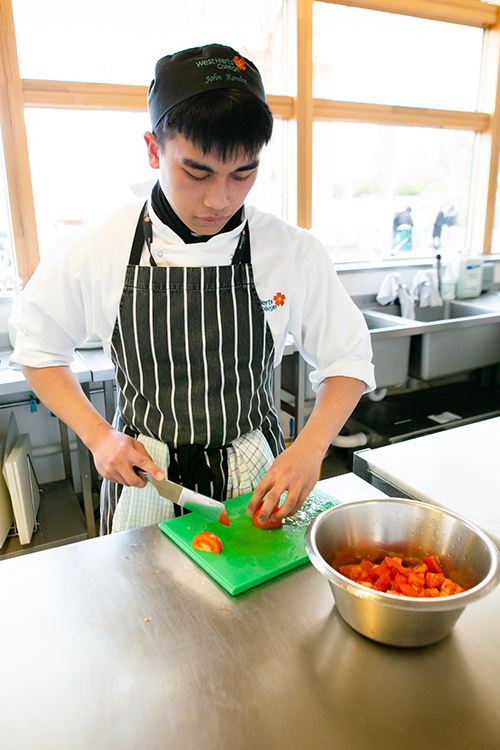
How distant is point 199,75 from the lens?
93cm

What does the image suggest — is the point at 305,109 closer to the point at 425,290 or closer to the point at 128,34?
the point at 128,34

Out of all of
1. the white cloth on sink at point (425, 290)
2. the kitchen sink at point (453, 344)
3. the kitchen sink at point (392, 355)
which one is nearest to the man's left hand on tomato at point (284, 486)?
the kitchen sink at point (392, 355)

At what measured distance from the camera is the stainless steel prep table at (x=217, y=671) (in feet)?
2.10

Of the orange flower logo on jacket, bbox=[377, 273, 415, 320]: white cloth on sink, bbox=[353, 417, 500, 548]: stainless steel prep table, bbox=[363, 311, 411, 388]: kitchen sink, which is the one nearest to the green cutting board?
bbox=[353, 417, 500, 548]: stainless steel prep table

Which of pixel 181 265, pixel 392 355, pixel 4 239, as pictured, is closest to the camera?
pixel 181 265

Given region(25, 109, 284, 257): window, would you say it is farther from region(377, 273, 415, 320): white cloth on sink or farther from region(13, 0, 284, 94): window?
region(377, 273, 415, 320): white cloth on sink

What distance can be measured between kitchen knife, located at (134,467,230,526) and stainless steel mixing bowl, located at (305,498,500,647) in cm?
23

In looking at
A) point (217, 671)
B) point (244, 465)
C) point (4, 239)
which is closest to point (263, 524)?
point (244, 465)

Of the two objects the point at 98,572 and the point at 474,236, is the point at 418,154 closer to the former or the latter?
the point at 474,236

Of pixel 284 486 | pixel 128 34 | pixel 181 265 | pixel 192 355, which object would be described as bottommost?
pixel 284 486

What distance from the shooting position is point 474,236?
416 cm

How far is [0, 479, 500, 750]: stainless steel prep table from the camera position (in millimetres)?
642

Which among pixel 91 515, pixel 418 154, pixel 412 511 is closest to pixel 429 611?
pixel 412 511

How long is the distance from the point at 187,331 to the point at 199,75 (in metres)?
0.49
